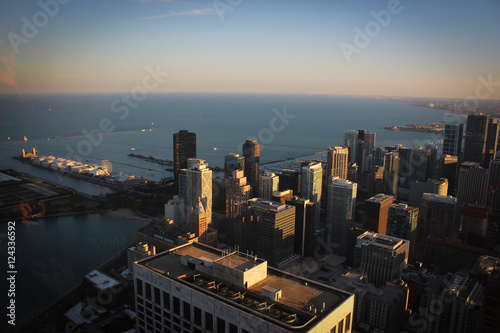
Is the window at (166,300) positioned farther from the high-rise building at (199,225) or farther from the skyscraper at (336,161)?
the skyscraper at (336,161)

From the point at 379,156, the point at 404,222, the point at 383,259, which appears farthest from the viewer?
the point at 379,156

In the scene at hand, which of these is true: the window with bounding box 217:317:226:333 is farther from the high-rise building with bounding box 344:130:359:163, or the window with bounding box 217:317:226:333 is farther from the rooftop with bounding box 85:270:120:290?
the high-rise building with bounding box 344:130:359:163

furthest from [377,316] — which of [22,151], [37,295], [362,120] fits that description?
[362,120]

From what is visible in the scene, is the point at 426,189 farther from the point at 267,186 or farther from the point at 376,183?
the point at 267,186

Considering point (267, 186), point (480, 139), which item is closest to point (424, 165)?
point (480, 139)

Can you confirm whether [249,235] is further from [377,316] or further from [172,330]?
[172,330]

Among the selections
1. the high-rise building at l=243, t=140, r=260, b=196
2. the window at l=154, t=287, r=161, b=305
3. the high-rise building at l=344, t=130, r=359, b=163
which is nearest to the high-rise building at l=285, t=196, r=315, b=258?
the high-rise building at l=243, t=140, r=260, b=196
